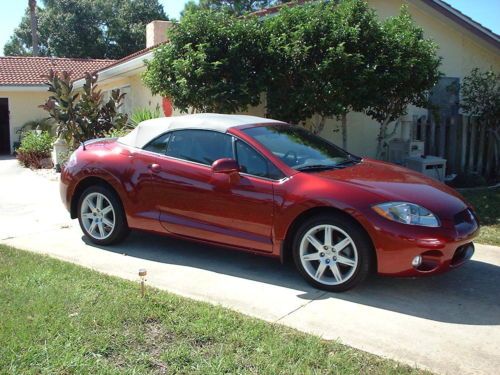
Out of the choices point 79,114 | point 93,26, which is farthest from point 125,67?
point 93,26

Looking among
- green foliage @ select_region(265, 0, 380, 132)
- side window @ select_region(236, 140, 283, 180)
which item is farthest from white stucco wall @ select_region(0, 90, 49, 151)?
side window @ select_region(236, 140, 283, 180)

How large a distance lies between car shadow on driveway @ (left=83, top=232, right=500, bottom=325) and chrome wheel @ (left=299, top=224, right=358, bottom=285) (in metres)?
0.16

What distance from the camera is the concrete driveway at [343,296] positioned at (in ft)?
12.2

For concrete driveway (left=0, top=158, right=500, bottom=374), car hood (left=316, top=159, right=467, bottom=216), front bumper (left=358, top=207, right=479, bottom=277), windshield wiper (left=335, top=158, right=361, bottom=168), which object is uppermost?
windshield wiper (left=335, top=158, right=361, bottom=168)

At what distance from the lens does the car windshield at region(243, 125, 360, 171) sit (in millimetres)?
5223

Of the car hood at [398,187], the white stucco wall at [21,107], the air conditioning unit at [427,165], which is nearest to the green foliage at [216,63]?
the air conditioning unit at [427,165]

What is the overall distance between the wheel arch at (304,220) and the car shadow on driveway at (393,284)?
0.30m

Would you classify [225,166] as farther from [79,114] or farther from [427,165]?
[79,114]

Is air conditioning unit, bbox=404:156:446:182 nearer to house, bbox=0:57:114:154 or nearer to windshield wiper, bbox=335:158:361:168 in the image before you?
windshield wiper, bbox=335:158:361:168

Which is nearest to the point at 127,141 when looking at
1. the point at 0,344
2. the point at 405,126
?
the point at 0,344

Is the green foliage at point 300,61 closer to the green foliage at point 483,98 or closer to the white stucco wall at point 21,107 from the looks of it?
the green foliage at point 483,98

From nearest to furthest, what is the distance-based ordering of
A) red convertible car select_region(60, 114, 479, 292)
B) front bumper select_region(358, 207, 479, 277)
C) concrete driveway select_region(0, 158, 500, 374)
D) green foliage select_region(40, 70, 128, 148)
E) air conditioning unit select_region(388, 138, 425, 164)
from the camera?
concrete driveway select_region(0, 158, 500, 374) < front bumper select_region(358, 207, 479, 277) < red convertible car select_region(60, 114, 479, 292) < air conditioning unit select_region(388, 138, 425, 164) < green foliage select_region(40, 70, 128, 148)

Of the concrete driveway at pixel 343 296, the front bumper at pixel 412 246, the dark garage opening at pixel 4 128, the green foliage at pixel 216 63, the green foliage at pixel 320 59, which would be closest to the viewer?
the concrete driveway at pixel 343 296

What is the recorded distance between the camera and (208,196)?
5273 millimetres
